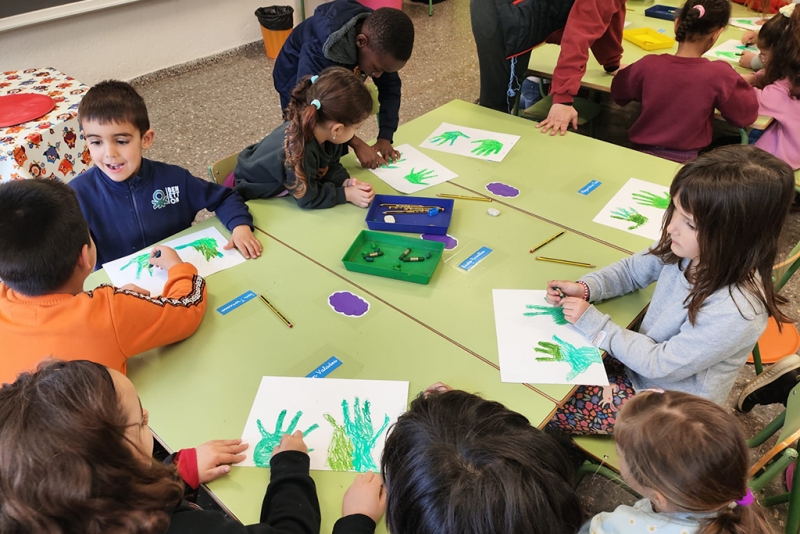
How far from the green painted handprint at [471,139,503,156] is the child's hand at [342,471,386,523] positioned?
1.32 meters

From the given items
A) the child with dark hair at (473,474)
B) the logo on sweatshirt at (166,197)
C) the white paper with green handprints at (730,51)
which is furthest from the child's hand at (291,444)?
the white paper with green handprints at (730,51)

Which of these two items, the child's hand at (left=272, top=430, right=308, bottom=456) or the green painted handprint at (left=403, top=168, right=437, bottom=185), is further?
the green painted handprint at (left=403, top=168, right=437, bottom=185)

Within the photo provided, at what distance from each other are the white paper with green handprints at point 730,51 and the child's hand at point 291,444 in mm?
2712

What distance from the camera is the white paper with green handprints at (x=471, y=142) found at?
6.41ft

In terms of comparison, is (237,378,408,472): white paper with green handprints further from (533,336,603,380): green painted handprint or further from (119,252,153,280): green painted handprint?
(119,252,153,280): green painted handprint

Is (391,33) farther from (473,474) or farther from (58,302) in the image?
(473,474)

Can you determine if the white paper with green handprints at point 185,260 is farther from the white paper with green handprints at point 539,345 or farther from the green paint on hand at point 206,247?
the white paper with green handprints at point 539,345

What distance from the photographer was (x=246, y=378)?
1134 mm

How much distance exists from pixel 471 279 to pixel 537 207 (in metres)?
0.42

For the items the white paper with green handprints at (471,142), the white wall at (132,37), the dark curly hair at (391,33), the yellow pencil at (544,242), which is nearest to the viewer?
the yellow pencil at (544,242)

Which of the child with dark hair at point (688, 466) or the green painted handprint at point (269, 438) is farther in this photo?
the green painted handprint at point (269, 438)

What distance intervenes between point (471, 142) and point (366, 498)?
4.75ft

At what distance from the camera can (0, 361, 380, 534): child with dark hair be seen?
2.18 feet

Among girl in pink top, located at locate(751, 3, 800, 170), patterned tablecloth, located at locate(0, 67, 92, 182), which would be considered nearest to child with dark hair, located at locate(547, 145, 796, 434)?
girl in pink top, located at locate(751, 3, 800, 170)
